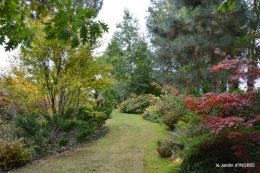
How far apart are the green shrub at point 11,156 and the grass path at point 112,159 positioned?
235 millimetres

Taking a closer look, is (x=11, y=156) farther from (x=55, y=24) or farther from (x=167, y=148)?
(x=55, y=24)

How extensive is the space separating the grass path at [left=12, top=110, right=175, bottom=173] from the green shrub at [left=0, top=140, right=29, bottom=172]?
0.77ft

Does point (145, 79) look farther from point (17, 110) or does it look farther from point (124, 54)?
point (17, 110)

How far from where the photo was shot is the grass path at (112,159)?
392 cm

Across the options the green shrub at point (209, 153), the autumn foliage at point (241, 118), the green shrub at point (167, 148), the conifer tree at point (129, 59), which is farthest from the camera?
the conifer tree at point (129, 59)

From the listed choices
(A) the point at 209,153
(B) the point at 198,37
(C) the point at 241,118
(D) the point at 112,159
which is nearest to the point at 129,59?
(B) the point at 198,37

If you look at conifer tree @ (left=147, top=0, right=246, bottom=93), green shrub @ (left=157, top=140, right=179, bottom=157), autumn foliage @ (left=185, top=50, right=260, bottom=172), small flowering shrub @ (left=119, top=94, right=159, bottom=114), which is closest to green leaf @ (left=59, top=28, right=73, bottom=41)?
autumn foliage @ (left=185, top=50, right=260, bottom=172)

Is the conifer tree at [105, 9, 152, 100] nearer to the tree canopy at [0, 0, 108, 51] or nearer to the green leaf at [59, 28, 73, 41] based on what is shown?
the tree canopy at [0, 0, 108, 51]

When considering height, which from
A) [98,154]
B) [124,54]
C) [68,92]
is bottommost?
[98,154]

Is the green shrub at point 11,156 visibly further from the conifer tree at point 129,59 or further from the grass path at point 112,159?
the conifer tree at point 129,59

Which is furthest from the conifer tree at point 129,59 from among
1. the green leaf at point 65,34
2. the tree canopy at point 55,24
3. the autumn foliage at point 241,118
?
the green leaf at point 65,34

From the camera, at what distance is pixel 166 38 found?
8.34 m

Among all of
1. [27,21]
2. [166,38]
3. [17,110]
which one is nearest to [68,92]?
[17,110]

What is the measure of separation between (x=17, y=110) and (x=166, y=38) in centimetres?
670
